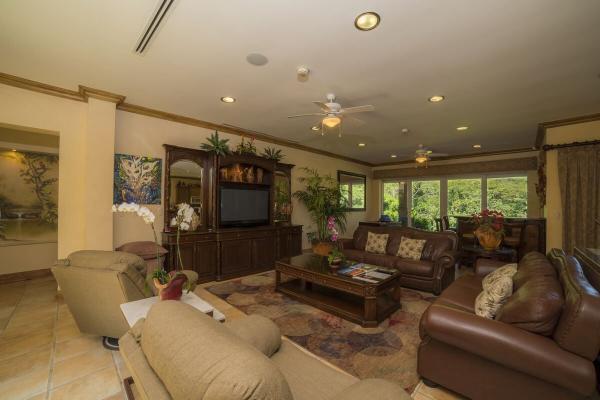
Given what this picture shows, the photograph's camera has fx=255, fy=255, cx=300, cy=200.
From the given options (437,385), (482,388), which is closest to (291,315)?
(437,385)

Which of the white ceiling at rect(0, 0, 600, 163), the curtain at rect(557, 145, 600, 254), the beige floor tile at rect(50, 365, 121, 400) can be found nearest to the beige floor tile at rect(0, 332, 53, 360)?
the beige floor tile at rect(50, 365, 121, 400)

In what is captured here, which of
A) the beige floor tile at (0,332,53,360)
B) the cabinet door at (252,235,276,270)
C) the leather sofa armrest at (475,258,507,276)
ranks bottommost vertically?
the beige floor tile at (0,332,53,360)

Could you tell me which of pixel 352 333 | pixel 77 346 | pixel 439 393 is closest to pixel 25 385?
pixel 77 346

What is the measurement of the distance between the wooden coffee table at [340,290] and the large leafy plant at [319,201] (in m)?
2.40

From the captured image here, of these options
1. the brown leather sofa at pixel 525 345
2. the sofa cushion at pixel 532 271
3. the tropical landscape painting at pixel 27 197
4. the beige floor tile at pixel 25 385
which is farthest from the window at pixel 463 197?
the tropical landscape painting at pixel 27 197

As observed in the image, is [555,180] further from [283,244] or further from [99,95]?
[99,95]

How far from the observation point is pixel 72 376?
1.88m

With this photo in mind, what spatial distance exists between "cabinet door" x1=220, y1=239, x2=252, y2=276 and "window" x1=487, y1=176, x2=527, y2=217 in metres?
6.34

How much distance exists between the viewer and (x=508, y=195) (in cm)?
649

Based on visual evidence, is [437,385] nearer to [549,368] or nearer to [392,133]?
[549,368]

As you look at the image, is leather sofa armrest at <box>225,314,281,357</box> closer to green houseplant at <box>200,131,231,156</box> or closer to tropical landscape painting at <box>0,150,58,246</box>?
green houseplant at <box>200,131,231,156</box>

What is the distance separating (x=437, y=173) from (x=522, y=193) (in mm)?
1962

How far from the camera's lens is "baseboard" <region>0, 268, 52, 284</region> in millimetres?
3925

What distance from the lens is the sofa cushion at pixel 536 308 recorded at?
57.8 inches
